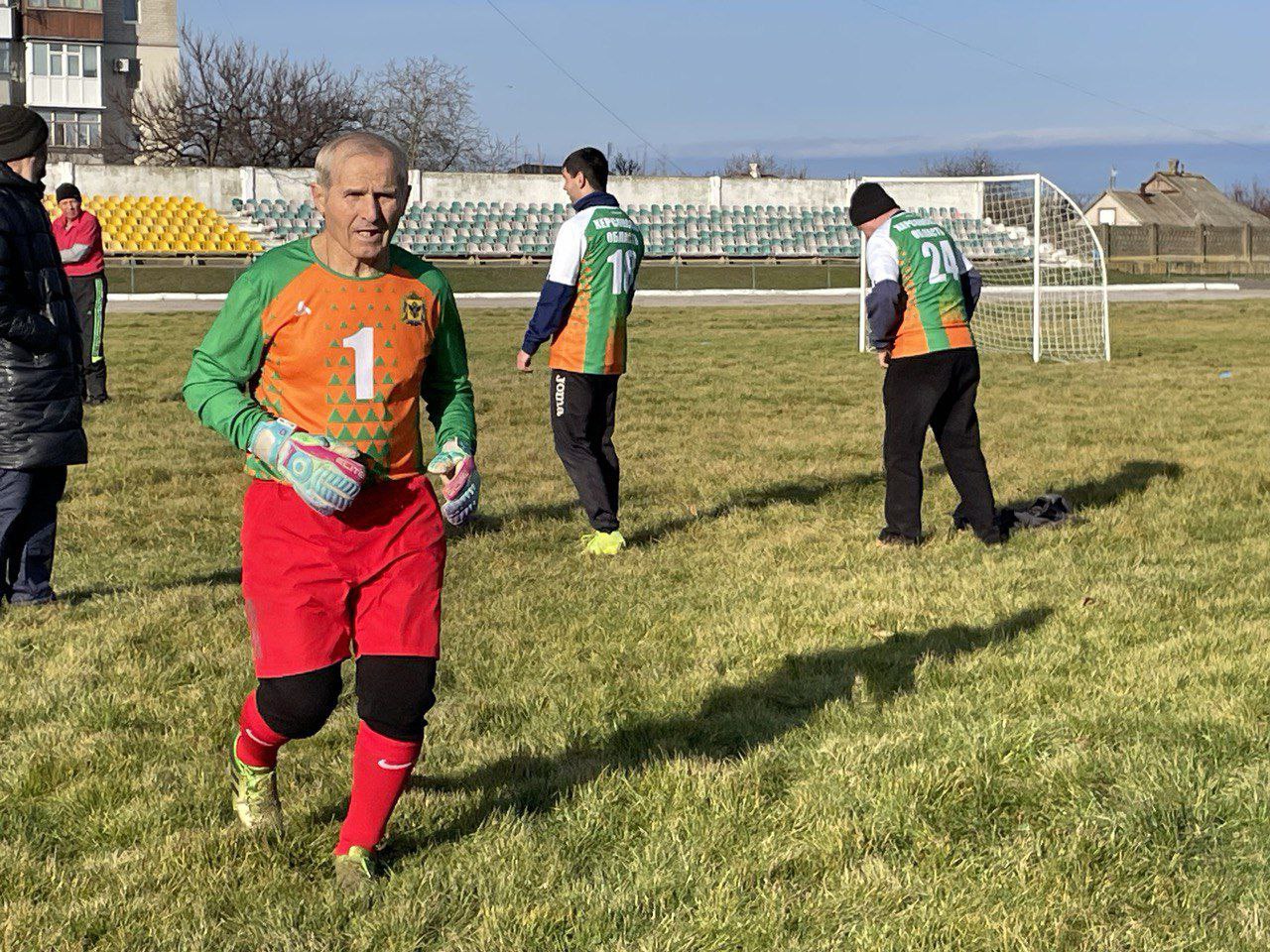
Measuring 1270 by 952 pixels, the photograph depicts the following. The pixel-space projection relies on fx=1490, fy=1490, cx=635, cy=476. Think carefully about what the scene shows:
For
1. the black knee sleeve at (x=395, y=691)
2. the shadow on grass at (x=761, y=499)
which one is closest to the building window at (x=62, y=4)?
the shadow on grass at (x=761, y=499)

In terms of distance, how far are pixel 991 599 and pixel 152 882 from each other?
4.29 m

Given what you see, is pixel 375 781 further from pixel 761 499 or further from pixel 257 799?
pixel 761 499

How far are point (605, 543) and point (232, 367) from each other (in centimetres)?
476

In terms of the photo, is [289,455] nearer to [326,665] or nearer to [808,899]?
[326,665]

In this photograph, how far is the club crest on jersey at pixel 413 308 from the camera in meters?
3.83

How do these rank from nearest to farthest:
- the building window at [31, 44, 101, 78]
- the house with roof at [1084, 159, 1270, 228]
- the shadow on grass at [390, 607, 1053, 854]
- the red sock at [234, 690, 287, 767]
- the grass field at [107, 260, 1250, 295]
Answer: the red sock at [234, 690, 287, 767]
the shadow on grass at [390, 607, 1053, 854]
the grass field at [107, 260, 1250, 295]
the building window at [31, 44, 101, 78]
the house with roof at [1084, 159, 1270, 228]

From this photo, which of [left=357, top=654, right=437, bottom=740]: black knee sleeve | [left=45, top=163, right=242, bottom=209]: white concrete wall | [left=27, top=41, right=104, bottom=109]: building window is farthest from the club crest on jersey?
[left=27, top=41, right=104, bottom=109]: building window

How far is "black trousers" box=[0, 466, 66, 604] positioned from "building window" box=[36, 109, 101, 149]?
6999 cm

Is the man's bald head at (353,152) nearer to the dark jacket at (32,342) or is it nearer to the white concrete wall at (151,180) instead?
the dark jacket at (32,342)

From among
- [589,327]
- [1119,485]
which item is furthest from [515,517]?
[1119,485]

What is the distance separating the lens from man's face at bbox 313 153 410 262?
Answer: 3.64m

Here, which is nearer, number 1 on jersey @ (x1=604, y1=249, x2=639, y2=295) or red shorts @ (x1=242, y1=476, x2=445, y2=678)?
red shorts @ (x1=242, y1=476, x2=445, y2=678)

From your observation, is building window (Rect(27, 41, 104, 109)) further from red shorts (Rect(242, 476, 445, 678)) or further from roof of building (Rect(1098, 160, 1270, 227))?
red shorts (Rect(242, 476, 445, 678))

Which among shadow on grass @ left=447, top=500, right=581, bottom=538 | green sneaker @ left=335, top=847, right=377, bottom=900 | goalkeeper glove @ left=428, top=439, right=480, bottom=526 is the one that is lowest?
green sneaker @ left=335, top=847, right=377, bottom=900
